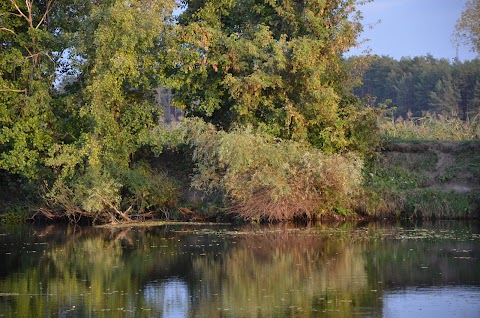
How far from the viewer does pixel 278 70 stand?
2912 cm

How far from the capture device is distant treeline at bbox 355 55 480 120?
64438 millimetres

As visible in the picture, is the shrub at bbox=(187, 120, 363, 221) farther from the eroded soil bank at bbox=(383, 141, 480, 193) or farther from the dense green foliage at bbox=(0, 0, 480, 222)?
the eroded soil bank at bbox=(383, 141, 480, 193)

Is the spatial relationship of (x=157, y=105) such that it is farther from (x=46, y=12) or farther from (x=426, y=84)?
(x=426, y=84)

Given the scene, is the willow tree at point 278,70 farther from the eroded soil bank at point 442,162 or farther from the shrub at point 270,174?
the eroded soil bank at point 442,162

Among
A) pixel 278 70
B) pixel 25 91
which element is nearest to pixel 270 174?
pixel 278 70

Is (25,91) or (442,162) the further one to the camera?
(442,162)

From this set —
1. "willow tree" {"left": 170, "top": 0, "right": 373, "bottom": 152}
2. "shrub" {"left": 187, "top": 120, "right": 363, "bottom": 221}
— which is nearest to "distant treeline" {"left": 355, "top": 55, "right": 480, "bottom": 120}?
"willow tree" {"left": 170, "top": 0, "right": 373, "bottom": 152}

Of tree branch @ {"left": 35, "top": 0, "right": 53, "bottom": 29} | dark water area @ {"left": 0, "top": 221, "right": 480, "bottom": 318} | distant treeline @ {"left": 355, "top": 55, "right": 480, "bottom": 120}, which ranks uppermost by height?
distant treeline @ {"left": 355, "top": 55, "right": 480, "bottom": 120}

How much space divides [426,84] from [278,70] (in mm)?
42561

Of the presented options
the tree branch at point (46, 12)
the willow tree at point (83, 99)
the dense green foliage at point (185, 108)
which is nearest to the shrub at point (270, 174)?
the dense green foliage at point (185, 108)

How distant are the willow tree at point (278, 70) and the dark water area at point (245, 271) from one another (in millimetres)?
4240

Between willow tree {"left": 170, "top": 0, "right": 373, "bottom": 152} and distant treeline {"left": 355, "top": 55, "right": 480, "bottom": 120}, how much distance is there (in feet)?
102

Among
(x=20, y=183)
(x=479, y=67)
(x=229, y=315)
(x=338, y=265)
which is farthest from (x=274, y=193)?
(x=479, y=67)

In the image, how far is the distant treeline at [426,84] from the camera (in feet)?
211
